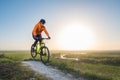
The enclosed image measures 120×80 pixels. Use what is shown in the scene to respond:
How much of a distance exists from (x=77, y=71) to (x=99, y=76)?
176cm

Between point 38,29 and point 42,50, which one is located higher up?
point 38,29

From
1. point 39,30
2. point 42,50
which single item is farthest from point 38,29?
point 42,50

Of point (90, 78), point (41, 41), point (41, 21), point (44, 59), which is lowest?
point (90, 78)

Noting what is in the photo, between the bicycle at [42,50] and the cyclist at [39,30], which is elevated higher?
the cyclist at [39,30]

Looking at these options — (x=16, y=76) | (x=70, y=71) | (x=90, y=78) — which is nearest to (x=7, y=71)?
(x=16, y=76)

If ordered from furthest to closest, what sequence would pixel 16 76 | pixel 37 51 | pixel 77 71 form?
1. pixel 37 51
2. pixel 77 71
3. pixel 16 76

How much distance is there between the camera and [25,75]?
11328mm

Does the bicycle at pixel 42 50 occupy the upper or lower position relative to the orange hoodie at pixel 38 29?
lower

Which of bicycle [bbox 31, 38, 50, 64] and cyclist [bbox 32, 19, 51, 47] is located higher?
cyclist [bbox 32, 19, 51, 47]

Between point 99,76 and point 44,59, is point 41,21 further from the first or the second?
point 99,76

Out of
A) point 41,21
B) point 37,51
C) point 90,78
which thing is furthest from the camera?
point 37,51

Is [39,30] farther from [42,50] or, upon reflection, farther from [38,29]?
[42,50]

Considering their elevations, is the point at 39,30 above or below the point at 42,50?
above

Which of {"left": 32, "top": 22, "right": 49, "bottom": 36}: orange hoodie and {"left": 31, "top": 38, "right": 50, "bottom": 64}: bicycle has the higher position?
{"left": 32, "top": 22, "right": 49, "bottom": 36}: orange hoodie
